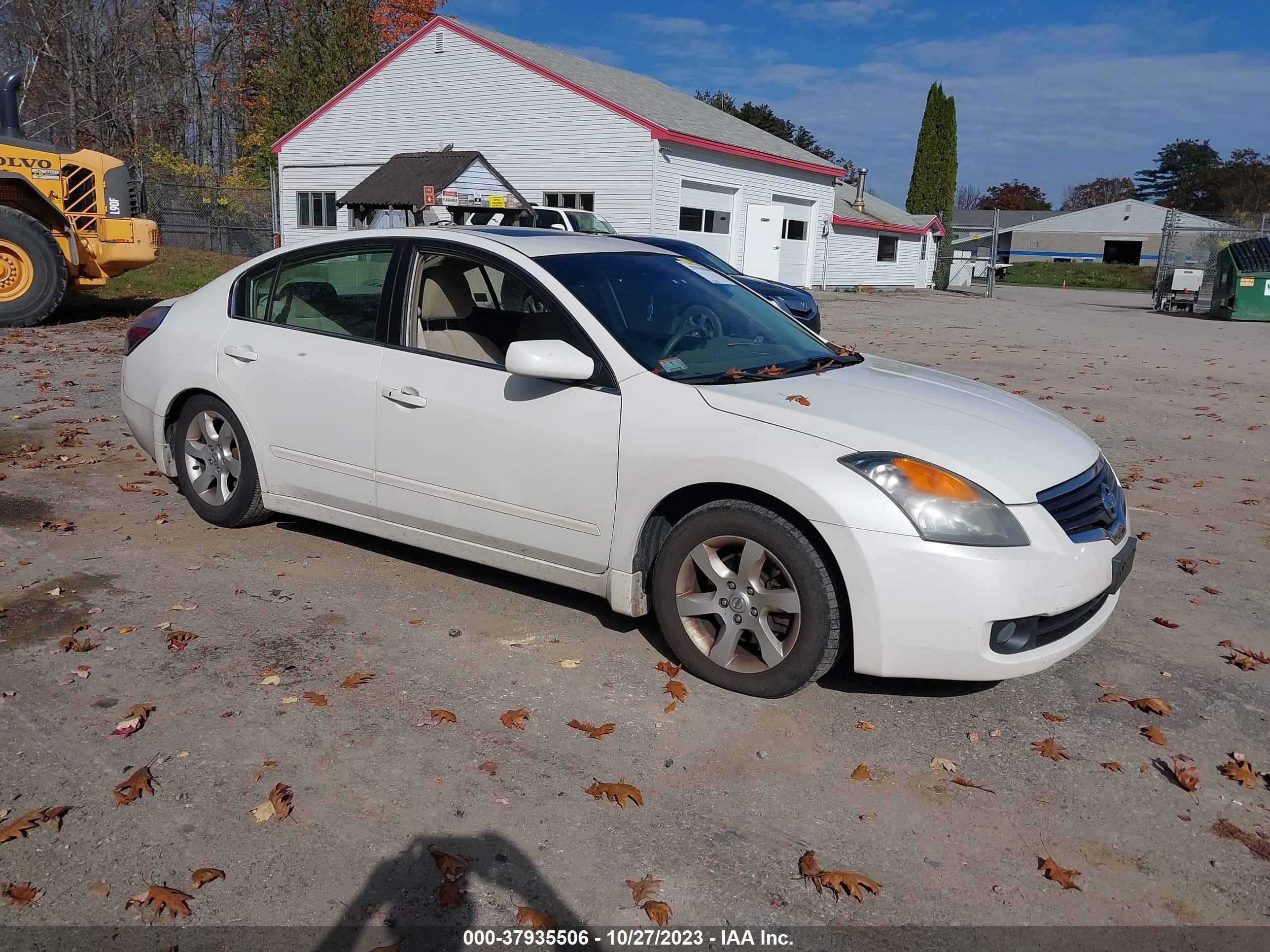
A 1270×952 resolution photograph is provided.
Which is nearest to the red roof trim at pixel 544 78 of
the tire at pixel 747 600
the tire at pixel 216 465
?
the tire at pixel 216 465

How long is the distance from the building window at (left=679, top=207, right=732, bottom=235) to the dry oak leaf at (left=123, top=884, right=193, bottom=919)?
2683cm

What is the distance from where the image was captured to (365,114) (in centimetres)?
3150

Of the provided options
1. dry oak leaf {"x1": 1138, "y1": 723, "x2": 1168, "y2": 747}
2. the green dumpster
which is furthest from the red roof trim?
dry oak leaf {"x1": 1138, "y1": 723, "x2": 1168, "y2": 747}

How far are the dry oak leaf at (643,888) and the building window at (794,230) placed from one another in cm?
3223

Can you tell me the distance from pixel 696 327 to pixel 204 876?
2923mm

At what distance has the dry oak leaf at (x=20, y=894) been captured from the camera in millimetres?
2637

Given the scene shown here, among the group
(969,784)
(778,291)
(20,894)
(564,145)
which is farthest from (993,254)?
(20,894)

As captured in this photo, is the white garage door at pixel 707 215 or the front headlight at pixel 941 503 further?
the white garage door at pixel 707 215

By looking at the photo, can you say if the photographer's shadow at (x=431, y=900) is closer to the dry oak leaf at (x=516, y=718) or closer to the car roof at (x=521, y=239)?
the dry oak leaf at (x=516, y=718)

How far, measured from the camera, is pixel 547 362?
399cm

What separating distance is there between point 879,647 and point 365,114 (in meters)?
31.7

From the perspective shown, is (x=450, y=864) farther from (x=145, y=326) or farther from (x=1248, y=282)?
(x=1248, y=282)

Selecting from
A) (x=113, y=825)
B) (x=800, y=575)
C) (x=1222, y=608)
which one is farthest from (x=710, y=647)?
(x=1222, y=608)

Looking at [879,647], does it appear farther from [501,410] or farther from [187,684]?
[187,684]
